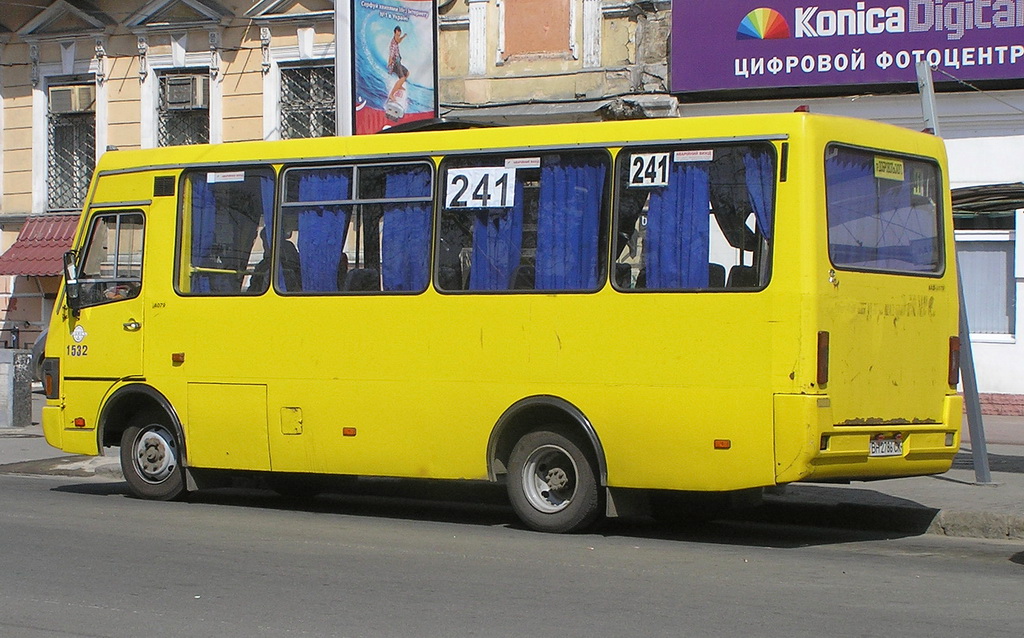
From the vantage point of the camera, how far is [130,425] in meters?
12.1

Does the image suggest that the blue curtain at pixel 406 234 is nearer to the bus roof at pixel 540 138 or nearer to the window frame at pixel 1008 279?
the bus roof at pixel 540 138

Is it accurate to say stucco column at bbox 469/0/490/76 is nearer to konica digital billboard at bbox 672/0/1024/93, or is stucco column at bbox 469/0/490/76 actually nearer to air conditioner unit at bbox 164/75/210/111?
konica digital billboard at bbox 672/0/1024/93

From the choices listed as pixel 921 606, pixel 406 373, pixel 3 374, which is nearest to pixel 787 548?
pixel 921 606

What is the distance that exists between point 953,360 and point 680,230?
2202mm

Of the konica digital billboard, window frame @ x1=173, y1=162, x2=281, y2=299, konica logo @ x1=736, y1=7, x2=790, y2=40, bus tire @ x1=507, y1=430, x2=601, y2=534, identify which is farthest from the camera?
konica logo @ x1=736, y1=7, x2=790, y2=40

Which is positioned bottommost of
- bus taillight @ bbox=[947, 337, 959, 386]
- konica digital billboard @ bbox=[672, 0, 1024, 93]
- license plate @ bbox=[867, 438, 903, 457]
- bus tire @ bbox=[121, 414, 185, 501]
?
bus tire @ bbox=[121, 414, 185, 501]

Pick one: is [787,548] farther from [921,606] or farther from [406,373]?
[406,373]

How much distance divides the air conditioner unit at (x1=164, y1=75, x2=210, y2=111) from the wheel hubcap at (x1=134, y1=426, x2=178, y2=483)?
12.6 m

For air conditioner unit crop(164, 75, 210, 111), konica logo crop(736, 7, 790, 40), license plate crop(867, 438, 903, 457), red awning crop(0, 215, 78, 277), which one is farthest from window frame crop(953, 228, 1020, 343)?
red awning crop(0, 215, 78, 277)

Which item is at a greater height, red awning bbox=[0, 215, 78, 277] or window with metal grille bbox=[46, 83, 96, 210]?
window with metal grille bbox=[46, 83, 96, 210]

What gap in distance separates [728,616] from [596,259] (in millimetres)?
3368

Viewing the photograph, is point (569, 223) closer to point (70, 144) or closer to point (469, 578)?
point (469, 578)

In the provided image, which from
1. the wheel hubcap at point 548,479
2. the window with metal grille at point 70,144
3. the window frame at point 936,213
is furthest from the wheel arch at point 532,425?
the window with metal grille at point 70,144

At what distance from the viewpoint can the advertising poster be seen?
17.0 metres
